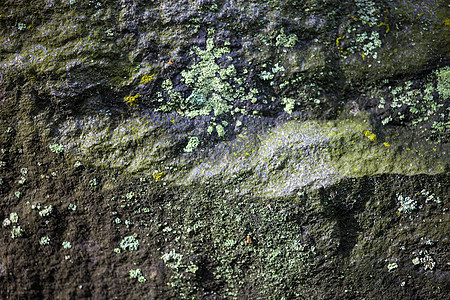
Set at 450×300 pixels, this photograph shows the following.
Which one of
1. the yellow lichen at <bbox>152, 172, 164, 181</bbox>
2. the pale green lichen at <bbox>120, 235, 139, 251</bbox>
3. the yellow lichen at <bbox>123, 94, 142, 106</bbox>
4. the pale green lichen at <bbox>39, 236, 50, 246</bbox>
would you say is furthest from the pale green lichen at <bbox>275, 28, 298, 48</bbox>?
the pale green lichen at <bbox>39, 236, 50, 246</bbox>

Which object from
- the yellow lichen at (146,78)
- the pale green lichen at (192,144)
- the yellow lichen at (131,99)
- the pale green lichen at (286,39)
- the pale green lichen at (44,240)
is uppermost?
the pale green lichen at (286,39)

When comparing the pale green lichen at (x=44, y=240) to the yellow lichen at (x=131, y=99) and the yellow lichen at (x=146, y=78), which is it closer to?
the yellow lichen at (x=131, y=99)

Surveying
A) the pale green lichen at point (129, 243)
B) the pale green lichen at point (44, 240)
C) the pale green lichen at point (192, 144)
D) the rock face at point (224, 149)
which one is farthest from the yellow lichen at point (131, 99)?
the pale green lichen at point (44, 240)

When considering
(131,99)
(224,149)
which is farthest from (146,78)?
(224,149)

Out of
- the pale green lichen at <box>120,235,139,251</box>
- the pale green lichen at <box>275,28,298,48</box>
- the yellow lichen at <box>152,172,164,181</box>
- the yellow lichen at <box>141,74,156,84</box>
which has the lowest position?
the pale green lichen at <box>120,235,139,251</box>

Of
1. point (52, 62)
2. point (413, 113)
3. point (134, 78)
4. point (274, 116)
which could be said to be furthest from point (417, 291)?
point (52, 62)

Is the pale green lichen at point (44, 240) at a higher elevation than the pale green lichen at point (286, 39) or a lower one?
lower

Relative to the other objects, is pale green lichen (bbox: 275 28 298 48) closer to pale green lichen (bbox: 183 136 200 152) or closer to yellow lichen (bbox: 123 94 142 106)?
pale green lichen (bbox: 183 136 200 152)

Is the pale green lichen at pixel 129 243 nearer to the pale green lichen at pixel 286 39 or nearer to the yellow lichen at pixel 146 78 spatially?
the yellow lichen at pixel 146 78

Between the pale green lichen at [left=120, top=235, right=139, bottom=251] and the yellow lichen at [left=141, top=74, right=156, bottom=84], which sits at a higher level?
the yellow lichen at [left=141, top=74, right=156, bottom=84]
